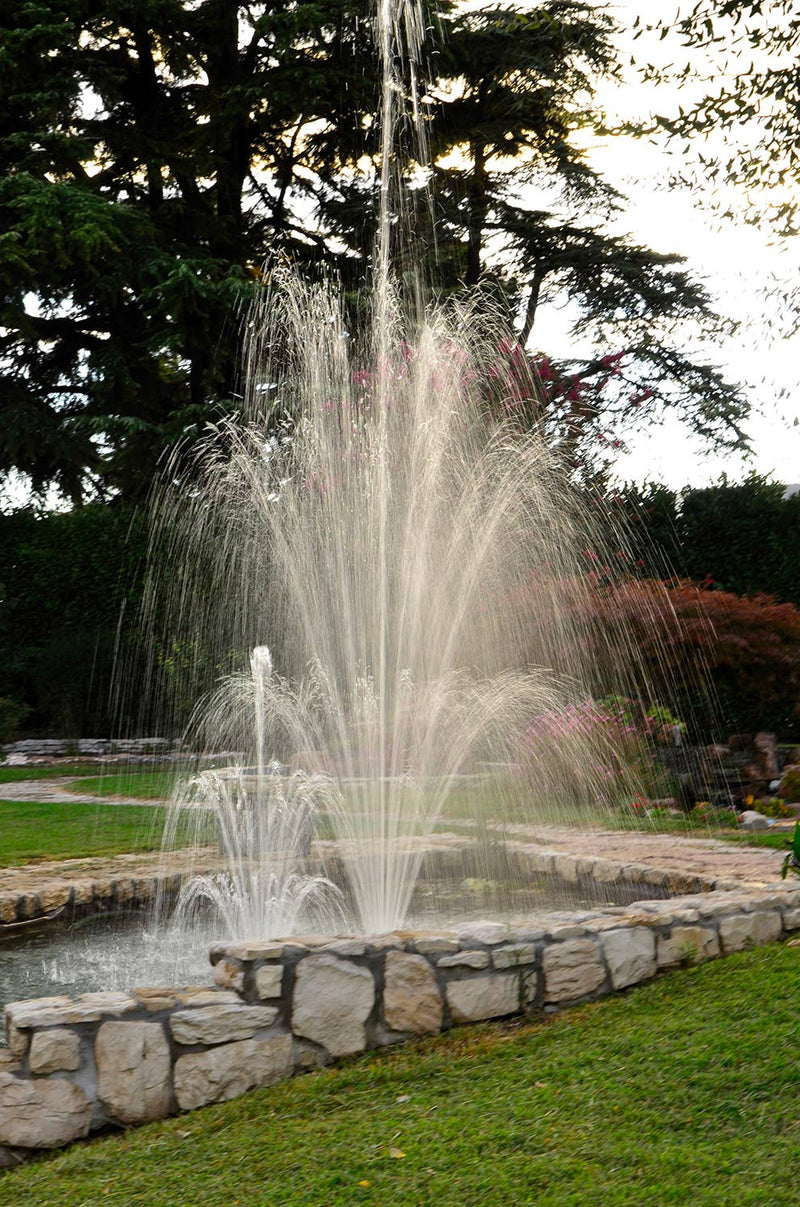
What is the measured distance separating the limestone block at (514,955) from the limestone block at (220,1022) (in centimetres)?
85

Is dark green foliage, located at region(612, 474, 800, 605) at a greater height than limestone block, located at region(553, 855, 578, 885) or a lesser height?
greater

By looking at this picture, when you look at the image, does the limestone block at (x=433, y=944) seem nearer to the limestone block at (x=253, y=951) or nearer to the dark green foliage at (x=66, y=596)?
the limestone block at (x=253, y=951)

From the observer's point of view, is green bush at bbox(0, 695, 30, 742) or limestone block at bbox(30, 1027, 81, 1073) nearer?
limestone block at bbox(30, 1027, 81, 1073)

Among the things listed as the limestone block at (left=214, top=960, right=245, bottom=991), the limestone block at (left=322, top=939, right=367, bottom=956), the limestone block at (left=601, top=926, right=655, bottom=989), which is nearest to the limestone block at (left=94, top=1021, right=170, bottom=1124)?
the limestone block at (left=214, top=960, right=245, bottom=991)

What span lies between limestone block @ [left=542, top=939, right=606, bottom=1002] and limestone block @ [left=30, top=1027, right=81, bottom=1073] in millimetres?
1696

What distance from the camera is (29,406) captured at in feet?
51.2

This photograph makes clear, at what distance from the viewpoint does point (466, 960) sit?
3.95 metres

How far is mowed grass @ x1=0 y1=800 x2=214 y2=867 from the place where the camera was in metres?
7.25

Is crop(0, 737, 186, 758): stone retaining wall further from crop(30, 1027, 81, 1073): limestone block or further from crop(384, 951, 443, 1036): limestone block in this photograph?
crop(30, 1027, 81, 1073): limestone block

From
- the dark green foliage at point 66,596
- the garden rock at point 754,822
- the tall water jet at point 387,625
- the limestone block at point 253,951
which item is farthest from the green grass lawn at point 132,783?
the limestone block at point 253,951

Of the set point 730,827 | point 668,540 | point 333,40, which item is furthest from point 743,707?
point 333,40

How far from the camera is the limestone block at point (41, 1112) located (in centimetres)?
316

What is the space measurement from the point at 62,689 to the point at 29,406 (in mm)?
3919

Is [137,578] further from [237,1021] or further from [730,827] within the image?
[237,1021]
